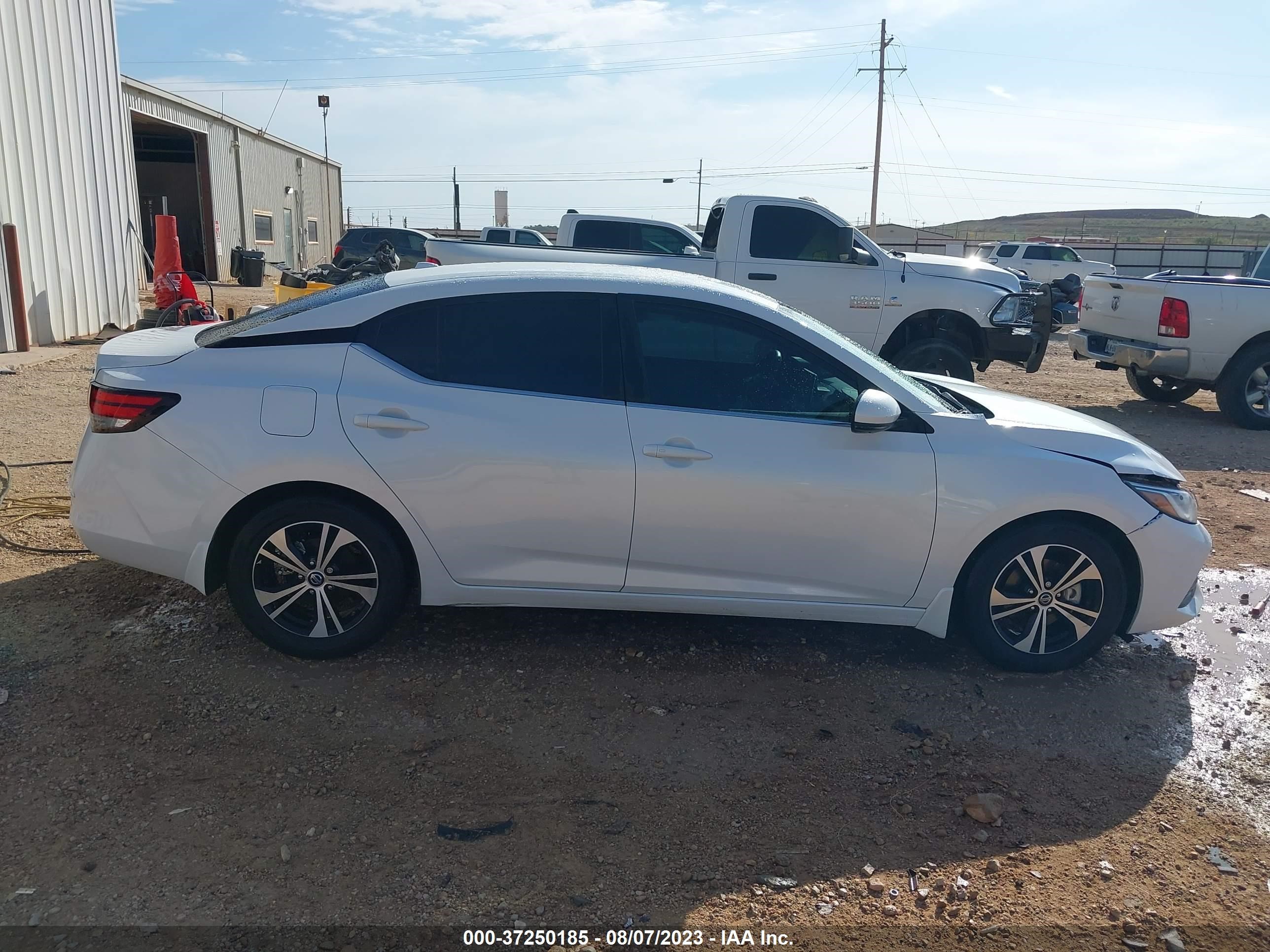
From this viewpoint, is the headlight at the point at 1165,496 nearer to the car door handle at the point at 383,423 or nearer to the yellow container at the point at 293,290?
the car door handle at the point at 383,423

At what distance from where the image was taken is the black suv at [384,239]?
22562 mm

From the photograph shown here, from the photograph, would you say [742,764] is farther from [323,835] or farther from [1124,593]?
[1124,593]

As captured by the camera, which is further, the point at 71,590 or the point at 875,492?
the point at 71,590

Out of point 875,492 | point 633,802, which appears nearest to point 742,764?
point 633,802

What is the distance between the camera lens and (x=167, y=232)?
1320 cm

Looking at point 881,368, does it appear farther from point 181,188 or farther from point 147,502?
point 181,188

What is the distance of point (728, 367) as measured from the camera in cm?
412

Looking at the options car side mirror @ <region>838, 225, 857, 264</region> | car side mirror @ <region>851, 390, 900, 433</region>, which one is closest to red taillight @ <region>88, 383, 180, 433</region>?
car side mirror @ <region>851, 390, 900, 433</region>

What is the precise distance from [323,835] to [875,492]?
2.49 metres

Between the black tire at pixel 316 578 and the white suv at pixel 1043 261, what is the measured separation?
26.6 m

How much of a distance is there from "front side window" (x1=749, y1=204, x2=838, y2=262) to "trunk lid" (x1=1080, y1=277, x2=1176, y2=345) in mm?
3317

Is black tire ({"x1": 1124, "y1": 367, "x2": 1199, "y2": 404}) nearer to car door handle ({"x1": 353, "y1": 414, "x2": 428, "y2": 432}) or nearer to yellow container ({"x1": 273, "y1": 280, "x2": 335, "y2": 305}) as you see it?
yellow container ({"x1": 273, "y1": 280, "x2": 335, "y2": 305})

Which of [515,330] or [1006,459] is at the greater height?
[515,330]

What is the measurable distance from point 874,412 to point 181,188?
29.0 metres
